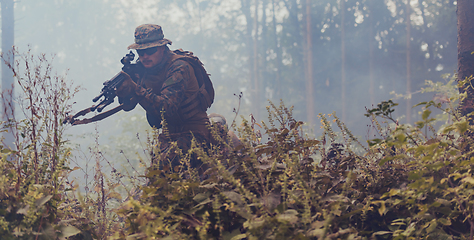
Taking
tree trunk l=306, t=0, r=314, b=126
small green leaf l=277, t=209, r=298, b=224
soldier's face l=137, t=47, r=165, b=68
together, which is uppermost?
tree trunk l=306, t=0, r=314, b=126

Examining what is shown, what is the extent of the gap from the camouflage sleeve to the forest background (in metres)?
23.0

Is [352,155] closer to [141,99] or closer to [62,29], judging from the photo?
[141,99]

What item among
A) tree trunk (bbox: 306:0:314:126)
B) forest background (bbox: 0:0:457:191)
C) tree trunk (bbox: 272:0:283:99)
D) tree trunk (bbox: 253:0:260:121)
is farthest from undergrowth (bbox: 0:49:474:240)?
tree trunk (bbox: 272:0:283:99)

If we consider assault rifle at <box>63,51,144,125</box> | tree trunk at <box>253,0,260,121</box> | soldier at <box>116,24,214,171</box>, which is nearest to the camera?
assault rifle at <box>63,51,144,125</box>

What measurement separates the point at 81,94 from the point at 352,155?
5720 centimetres

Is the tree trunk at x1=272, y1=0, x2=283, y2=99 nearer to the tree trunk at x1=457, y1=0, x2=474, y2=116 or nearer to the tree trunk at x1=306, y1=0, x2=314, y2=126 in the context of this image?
the tree trunk at x1=306, y1=0, x2=314, y2=126

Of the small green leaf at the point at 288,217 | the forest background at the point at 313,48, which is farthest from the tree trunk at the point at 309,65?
the small green leaf at the point at 288,217

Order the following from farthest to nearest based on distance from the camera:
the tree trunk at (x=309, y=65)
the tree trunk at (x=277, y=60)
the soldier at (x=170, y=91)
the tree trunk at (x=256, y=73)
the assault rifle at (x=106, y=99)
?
the tree trunk at (x=277, y=60), the tree trunk at (x=256, y=73), the tree trunk at (x=309, y=65), the soldier at (x=170, y=91), the assault rifle at (x=106, y=99)

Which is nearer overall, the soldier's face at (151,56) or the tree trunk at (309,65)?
the soldier's face at (151,56)

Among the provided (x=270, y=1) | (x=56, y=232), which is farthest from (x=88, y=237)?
(x=270, y=1)

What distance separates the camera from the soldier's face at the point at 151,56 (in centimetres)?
437

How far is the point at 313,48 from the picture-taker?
32.3m

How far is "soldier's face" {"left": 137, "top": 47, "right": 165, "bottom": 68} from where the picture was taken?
4371 millimetres

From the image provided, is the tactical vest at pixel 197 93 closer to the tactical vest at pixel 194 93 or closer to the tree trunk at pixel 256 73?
the tactical vest at pixel 194 93
